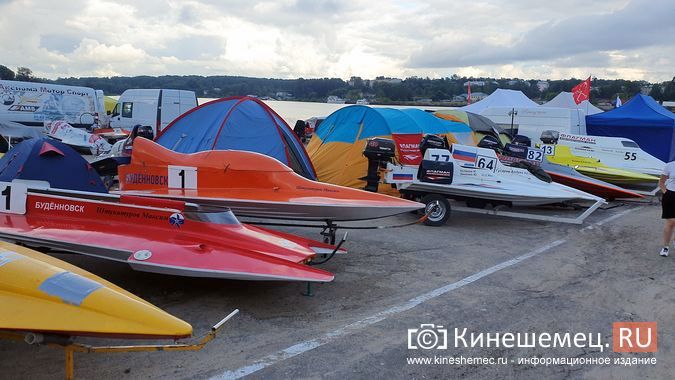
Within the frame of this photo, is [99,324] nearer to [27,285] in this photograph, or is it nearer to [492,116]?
[27,285]

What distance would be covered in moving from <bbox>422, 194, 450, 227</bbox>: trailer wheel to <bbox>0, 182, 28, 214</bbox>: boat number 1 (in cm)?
618

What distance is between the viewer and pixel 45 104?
21.1m

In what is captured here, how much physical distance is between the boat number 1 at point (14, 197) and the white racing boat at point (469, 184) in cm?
581

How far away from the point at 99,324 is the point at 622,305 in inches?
195

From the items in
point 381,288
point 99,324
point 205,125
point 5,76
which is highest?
point 5,76

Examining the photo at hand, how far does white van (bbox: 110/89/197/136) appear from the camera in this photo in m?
20.5

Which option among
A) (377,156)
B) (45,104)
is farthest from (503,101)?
(45,104)

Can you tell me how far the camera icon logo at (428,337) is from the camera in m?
4.23

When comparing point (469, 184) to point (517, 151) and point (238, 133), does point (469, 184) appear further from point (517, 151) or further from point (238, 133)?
point (238, 133)

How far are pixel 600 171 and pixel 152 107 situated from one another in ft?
53.9

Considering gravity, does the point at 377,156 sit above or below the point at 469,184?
above

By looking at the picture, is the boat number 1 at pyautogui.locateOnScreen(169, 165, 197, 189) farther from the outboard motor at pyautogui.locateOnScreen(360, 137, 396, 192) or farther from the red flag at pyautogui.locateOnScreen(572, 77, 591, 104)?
the red flag at pyautogui.locateOnScreen(572, 77, 591, 104)

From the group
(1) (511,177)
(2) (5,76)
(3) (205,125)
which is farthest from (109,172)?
(2) (5,76)

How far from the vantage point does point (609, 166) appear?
14.3 meters
